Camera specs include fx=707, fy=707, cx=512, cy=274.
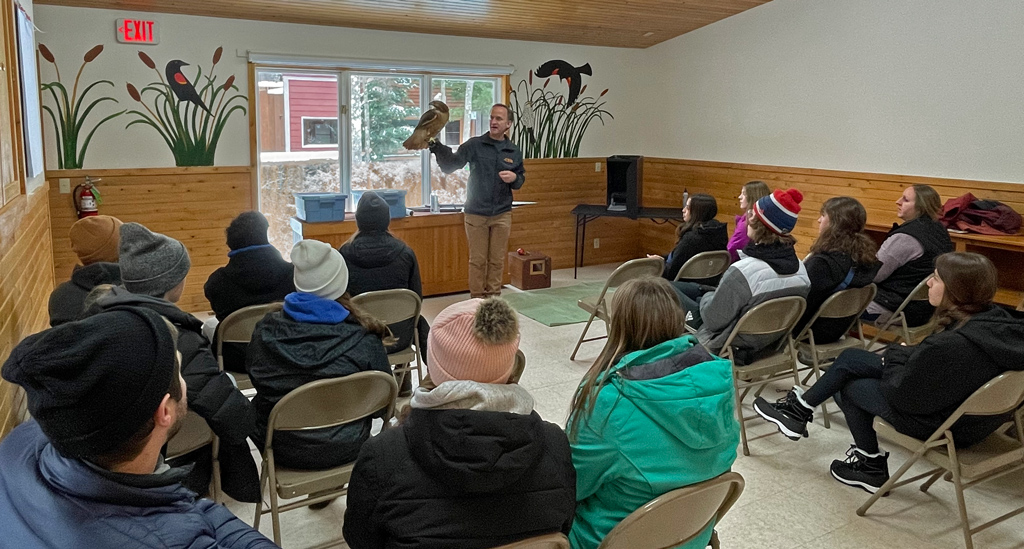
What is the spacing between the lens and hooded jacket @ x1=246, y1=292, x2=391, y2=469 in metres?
2.32

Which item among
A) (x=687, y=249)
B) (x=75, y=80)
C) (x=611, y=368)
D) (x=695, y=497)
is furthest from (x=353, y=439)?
(x=75, y=80)

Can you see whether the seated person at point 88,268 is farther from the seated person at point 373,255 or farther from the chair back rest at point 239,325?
the seated person at point 373,255

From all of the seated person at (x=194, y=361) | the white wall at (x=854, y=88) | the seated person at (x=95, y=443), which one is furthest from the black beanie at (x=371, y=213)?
the white wall at (x=854, y=88)

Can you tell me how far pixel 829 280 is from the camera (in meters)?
3.64

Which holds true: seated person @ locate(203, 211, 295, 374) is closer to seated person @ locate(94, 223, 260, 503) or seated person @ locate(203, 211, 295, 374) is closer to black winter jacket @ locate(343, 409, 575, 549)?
seated person @ locate(94, 223, 260, 503)

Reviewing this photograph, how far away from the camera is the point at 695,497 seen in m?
1.71

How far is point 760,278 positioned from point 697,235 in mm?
1111

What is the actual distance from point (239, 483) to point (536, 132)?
18.3ft

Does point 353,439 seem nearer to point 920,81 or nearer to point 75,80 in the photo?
point 75,80

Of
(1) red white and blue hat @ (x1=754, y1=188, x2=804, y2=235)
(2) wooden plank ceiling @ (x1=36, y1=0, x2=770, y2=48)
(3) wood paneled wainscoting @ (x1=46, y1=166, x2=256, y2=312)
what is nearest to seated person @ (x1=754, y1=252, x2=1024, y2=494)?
(1) red white and blue hat @ (x1=754, y1=188, x2=804, y2=235)

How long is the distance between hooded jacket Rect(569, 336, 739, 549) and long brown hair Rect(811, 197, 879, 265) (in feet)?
7.38

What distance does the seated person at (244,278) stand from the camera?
310cm

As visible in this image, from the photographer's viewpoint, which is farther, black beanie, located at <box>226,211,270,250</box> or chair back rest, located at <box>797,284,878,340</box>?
chair back rest, located at <box>797,284,878,340</box>

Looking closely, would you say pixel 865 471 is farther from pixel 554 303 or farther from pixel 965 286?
pixel 554 303
